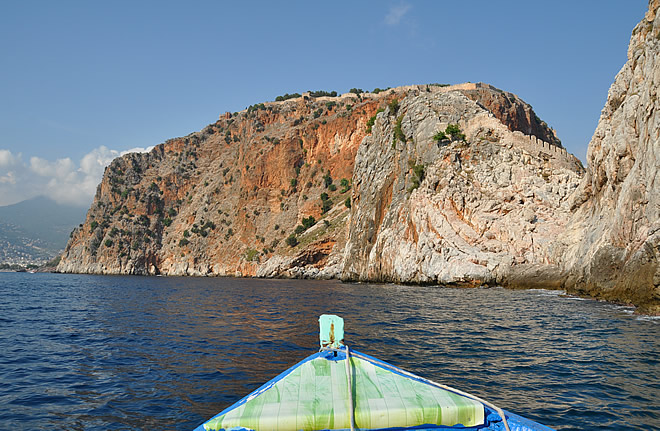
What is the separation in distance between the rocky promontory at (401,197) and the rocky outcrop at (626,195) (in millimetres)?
131

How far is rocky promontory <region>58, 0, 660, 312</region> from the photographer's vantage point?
26828 mm

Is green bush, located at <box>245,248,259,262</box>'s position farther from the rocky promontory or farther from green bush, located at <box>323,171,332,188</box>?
green bush, located at <box>323,171,332,188</box>

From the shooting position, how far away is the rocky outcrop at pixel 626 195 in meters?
20.7

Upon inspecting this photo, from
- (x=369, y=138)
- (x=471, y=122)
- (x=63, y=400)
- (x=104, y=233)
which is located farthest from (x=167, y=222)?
(x=63, y=400)

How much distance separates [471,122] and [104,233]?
95.6 m

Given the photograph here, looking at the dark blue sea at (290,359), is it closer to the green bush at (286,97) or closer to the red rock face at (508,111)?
the red rock face at (508,111)

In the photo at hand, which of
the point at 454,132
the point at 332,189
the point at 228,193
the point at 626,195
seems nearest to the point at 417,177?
the point at 454,132

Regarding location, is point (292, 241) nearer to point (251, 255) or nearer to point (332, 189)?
point (251, 255)

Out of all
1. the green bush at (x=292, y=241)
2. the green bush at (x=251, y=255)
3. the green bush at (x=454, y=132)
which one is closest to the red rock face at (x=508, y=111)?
the green bush at (x=454, y=132)

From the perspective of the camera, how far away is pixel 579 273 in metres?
29.8

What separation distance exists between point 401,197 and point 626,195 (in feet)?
96.9

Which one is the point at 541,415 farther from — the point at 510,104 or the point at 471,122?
the point at 510,104

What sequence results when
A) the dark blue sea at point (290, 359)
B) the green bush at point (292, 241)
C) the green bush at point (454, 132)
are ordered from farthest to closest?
the green bush at point (292, 241) < the green bush at point (454, 132) < the dark blue sea at point (290, 359)

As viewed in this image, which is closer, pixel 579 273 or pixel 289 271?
pixel 579 273
